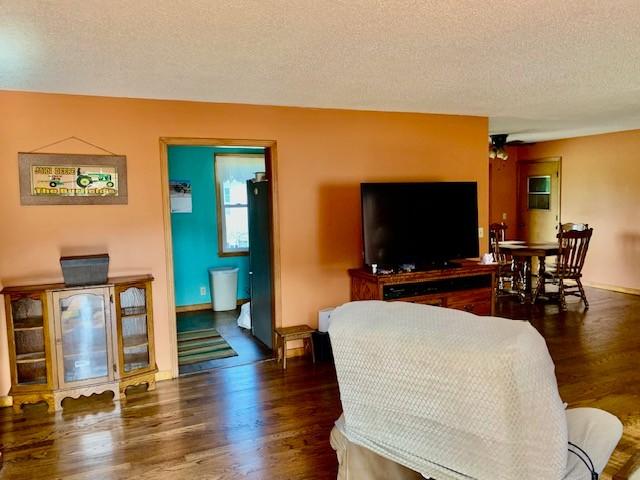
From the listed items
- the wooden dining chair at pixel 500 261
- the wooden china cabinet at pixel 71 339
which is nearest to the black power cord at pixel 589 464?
the wooden china cabinet at pixel 71 339

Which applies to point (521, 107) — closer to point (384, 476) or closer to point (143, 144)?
point (143, 144)

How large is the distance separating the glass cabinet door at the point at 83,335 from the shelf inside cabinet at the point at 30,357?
0.50 feet

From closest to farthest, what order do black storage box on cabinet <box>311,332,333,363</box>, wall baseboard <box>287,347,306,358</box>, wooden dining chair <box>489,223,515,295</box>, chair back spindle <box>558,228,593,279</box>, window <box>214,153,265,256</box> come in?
black storage box on cabinet <box>311,332,333,363</box> < wall baseboard <box>287,347,306,358</box> < chair back spindle <box>558,228,593,279</box> < wooden dining chair <box>489,223,515,295</box> < window <box>214,153,265,256</box>

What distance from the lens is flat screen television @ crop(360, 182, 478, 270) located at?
14.2 ft

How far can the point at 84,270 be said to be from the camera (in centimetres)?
354

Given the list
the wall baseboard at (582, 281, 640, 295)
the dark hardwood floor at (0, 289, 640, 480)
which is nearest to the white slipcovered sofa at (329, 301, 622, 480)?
the dark hardwood floor at (0, 289, 640, 480)

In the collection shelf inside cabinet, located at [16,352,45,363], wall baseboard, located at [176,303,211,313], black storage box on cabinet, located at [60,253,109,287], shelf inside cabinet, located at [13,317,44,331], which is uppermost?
black storage box on cabinet, located at [60,253,109,287]

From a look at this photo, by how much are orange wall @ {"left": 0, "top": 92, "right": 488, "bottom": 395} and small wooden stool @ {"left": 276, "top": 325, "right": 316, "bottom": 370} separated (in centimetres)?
16

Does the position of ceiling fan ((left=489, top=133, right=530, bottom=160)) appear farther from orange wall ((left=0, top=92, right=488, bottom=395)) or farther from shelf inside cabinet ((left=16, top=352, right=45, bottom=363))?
shelf inside cabinet ((left=16, top=352, right=45, bottom=363))

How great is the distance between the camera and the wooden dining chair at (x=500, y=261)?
249 inches

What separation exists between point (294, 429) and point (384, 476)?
1382 millimetres

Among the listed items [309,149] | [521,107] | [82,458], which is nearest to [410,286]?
[309,149]

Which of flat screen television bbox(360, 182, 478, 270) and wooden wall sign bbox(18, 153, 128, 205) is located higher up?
wooden wall sign bbox(18, 153, 128, 205)

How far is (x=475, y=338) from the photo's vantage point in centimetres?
143
